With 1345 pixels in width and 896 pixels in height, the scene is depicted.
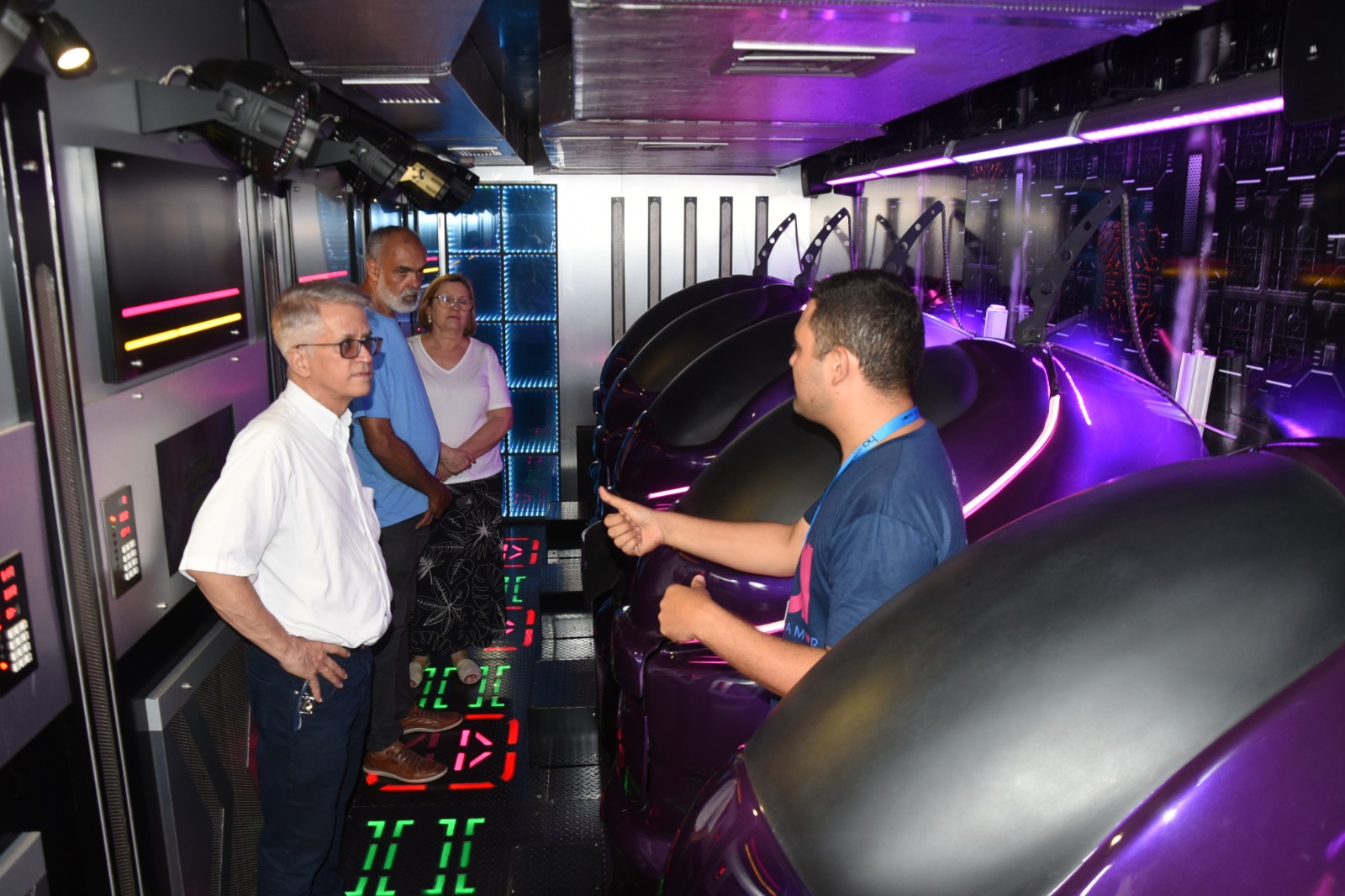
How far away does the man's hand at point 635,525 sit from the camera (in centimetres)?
244

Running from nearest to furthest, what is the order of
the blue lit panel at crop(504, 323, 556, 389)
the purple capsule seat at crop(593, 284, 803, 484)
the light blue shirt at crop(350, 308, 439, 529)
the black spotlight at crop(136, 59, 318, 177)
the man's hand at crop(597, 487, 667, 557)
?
1. the man's hand at crop(597, 487, 667, 557)
2. the black spotlight at crop(136, 59, 318, 177)
3. the light blue shirt at crop(350, 308, 439, 529)
4. the purple capsule seat at crop(593, 284, 803, 484)
5. the blue lit panel at crop(504, 323, 556, 389)

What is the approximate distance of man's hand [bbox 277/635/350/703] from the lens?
252 centimetres

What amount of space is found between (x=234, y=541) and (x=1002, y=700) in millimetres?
1861

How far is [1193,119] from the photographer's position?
228 cm

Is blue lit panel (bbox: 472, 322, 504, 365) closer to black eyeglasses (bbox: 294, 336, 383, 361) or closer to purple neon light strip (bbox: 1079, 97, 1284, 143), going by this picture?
black eyeglasses (bbox: 294, 336, 383, 361)

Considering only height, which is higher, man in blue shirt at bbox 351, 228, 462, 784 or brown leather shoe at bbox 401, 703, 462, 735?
man in blue shirt at bbox 351, 228, 462, 784

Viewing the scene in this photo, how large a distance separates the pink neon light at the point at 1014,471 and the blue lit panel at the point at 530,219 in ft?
17.7

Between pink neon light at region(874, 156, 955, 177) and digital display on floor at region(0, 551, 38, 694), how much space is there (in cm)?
328

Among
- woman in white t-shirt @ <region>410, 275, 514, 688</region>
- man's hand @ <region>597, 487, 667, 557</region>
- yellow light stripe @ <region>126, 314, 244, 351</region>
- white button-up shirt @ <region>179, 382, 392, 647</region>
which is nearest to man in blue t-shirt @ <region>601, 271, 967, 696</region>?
man's hand @ <region>597, 487, 667, 557</region>

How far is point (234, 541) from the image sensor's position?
2355 mm

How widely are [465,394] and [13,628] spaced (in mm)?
2909

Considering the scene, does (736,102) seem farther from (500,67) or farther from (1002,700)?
(1002,700)

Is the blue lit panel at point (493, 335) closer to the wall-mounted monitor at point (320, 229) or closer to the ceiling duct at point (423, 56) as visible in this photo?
the ceiling duct at point (423, 56)

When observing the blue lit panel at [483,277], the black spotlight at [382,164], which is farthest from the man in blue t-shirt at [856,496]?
the blue lit panel at [483,277]
